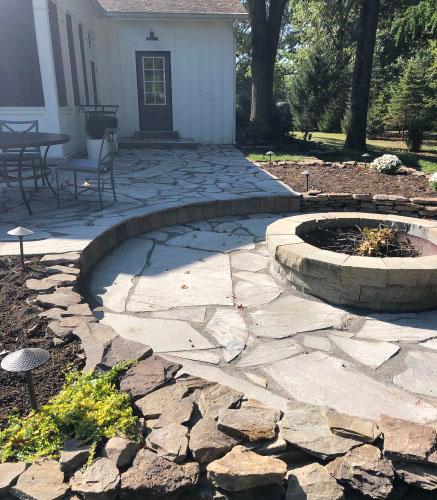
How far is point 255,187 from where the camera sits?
6988 millimetres

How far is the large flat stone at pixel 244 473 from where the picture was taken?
5.32 feet

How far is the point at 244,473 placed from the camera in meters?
1.62

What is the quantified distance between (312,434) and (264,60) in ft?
42.5

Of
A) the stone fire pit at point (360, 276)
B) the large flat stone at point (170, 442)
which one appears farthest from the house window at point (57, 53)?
the large flat stone at point (170, 442)

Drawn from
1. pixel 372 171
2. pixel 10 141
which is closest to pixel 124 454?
pixel 10 141

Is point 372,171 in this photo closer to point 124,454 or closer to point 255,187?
point 255,187

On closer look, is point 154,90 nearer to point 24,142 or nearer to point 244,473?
point 24,142

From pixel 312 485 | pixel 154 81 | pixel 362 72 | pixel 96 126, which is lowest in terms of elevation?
pixel 312 485

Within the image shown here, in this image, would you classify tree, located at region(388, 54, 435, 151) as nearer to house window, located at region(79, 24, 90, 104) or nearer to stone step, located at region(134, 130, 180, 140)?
stone step, located at region(134, 130, 180, 140)

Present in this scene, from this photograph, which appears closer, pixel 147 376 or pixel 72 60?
pixel 147 376

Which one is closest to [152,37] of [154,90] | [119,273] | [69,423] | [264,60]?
[154,90]

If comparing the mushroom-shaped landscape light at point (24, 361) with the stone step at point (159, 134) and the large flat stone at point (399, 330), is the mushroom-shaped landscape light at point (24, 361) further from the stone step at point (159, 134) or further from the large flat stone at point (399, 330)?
the stone step at point (159, 134)

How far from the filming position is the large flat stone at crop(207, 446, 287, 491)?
5.32 feet

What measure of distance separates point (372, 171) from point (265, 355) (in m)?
6.54
